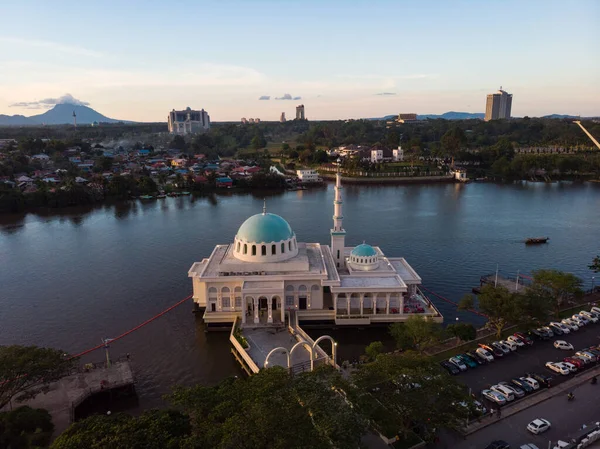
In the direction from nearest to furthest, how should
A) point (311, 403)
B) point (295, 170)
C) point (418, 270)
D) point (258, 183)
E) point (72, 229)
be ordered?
point (311, 403)
point (418, 270)
point (72, 229)
point (258, 183)
point (295, 170)

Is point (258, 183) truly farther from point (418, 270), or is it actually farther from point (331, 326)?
point (331, 326)

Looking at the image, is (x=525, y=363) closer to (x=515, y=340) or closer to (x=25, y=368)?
(x=515, y=340)

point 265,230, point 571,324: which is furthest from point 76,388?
point 571,324

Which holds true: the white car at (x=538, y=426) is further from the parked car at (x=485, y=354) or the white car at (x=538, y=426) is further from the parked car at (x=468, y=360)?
the parked car at (x=485, y=354)

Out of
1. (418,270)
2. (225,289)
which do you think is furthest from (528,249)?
(225,289)

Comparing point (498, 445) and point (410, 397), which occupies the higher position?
point (410, 397)

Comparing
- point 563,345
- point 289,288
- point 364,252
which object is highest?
point 364,252

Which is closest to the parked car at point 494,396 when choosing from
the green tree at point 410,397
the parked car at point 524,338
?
the green tree at point 410,397
